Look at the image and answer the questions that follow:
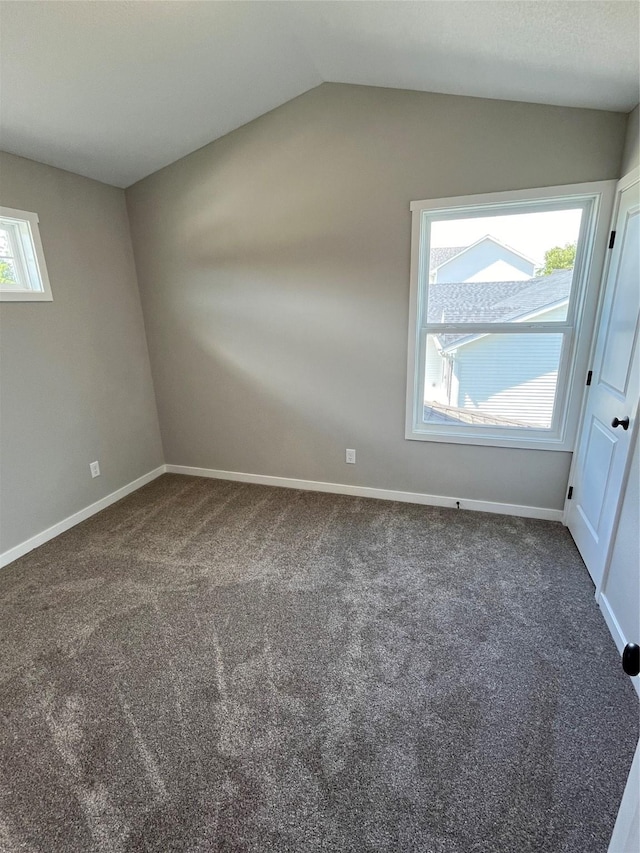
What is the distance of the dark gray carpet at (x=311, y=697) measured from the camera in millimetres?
1226

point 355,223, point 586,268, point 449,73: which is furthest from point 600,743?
point 449,73

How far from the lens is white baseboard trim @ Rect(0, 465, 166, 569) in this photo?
101 inches

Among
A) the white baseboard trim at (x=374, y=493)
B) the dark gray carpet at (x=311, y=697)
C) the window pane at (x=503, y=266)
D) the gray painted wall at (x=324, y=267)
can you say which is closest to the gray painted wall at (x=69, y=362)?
the gray painted wall at (x=324, y=267)

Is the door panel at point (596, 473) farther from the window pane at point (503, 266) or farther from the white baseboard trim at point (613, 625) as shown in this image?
the window pane at point (503, 266)

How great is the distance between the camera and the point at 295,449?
337 cm

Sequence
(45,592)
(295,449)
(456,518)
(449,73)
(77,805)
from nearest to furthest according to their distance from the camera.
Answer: (77,805) < (449,73) < (45,592) < (456,518) < (295,449)

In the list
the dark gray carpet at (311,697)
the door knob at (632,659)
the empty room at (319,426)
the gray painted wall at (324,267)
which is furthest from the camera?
the gray painted wall at (324,267)

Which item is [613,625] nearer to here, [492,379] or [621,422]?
[621,422]

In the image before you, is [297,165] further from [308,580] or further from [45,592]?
[45,592]

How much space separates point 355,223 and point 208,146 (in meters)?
1.23

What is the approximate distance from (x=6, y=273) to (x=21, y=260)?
0.13m

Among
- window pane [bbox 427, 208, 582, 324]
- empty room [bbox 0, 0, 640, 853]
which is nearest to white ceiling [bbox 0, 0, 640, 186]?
empty room [bbox 0, 0, 640, 853]

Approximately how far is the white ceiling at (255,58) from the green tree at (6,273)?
2.12ft

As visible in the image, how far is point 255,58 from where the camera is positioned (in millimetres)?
2186
